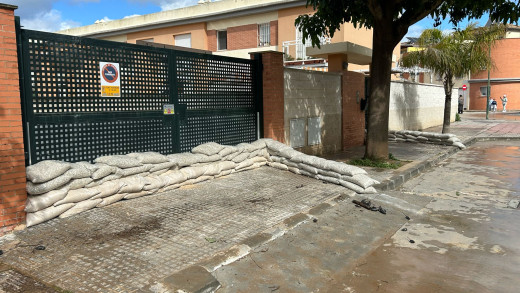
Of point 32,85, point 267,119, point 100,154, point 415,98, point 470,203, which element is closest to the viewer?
point 32,85

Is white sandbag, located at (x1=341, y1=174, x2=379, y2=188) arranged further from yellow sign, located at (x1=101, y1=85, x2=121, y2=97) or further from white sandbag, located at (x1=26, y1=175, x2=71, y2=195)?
white sandbag, located at (x1=26, y1=175, x2=71, y2=195)

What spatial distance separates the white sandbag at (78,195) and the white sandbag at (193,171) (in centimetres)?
175

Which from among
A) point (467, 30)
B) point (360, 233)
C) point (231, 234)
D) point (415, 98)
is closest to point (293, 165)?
point (360, 233)

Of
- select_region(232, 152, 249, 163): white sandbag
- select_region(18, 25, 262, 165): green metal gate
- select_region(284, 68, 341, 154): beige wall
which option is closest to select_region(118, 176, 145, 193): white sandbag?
select_region(18, 25, 262, 165): green metal gate

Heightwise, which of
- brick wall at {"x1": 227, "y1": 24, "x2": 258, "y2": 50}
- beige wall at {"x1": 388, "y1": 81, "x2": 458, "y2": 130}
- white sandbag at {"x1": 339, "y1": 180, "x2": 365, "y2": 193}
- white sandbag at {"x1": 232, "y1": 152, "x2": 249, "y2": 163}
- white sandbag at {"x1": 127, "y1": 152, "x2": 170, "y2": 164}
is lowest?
white sandbag at {"x1": 339, "y1": 180, "x2": 365, "y2": 193}

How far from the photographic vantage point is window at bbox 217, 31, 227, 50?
77.7ft

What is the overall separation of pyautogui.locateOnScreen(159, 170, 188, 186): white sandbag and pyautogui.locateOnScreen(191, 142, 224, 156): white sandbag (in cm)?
72

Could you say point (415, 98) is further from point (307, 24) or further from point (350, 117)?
point (307, 24)

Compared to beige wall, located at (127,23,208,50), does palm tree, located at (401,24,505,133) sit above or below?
below

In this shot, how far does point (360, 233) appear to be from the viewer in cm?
549

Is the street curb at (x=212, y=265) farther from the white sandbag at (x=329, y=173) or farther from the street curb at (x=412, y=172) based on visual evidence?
the street curb at (x=412, y=172)

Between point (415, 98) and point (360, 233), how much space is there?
1626cm

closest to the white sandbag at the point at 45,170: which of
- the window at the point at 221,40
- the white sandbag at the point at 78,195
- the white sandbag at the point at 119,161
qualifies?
the white sandbag at the point at 78,195

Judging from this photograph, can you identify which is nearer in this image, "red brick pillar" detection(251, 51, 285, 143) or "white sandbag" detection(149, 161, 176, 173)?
"white sandbag" detection(149, 161, 176, 173)
